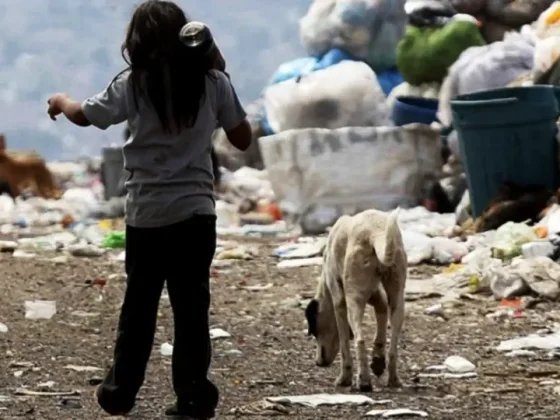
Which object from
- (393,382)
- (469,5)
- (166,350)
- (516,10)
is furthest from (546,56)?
(393,382)

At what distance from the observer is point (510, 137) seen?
964 centimetres

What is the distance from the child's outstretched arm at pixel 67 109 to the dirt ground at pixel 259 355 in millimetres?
951

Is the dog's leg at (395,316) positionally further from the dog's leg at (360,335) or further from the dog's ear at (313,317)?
the dog's ear at (313,317)

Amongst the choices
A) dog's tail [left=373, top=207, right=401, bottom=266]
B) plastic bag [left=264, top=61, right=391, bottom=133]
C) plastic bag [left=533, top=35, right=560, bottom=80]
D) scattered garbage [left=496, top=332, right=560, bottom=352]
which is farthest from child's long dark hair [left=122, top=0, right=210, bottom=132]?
plastic bag [left=264, top=61, right=391, bottom=133]

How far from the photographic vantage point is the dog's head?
5281 mm

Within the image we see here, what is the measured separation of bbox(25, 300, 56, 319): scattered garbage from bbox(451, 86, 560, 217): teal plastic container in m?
3.62

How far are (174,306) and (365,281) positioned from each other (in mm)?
928

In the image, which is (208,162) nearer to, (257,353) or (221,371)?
(221,371)

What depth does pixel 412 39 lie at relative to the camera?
12.6 m

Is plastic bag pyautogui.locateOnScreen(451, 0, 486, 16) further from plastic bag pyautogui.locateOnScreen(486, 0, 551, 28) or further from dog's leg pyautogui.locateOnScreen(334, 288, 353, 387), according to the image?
dog's leg pyautogui.locateOnScreen(334, 288, 353, 387)

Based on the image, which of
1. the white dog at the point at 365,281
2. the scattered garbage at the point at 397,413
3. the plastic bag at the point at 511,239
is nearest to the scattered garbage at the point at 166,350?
the white dog at the point at 365,281

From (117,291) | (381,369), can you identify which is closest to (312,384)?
(381,369)

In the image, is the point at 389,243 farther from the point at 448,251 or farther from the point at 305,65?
the point at 305,65

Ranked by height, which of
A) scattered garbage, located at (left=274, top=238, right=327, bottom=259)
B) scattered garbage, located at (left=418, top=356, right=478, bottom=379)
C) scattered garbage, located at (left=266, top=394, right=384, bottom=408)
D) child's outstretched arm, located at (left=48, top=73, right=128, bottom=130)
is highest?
child's outstretched arm, located at (left=48, top=73, right=128, bottom=130)
